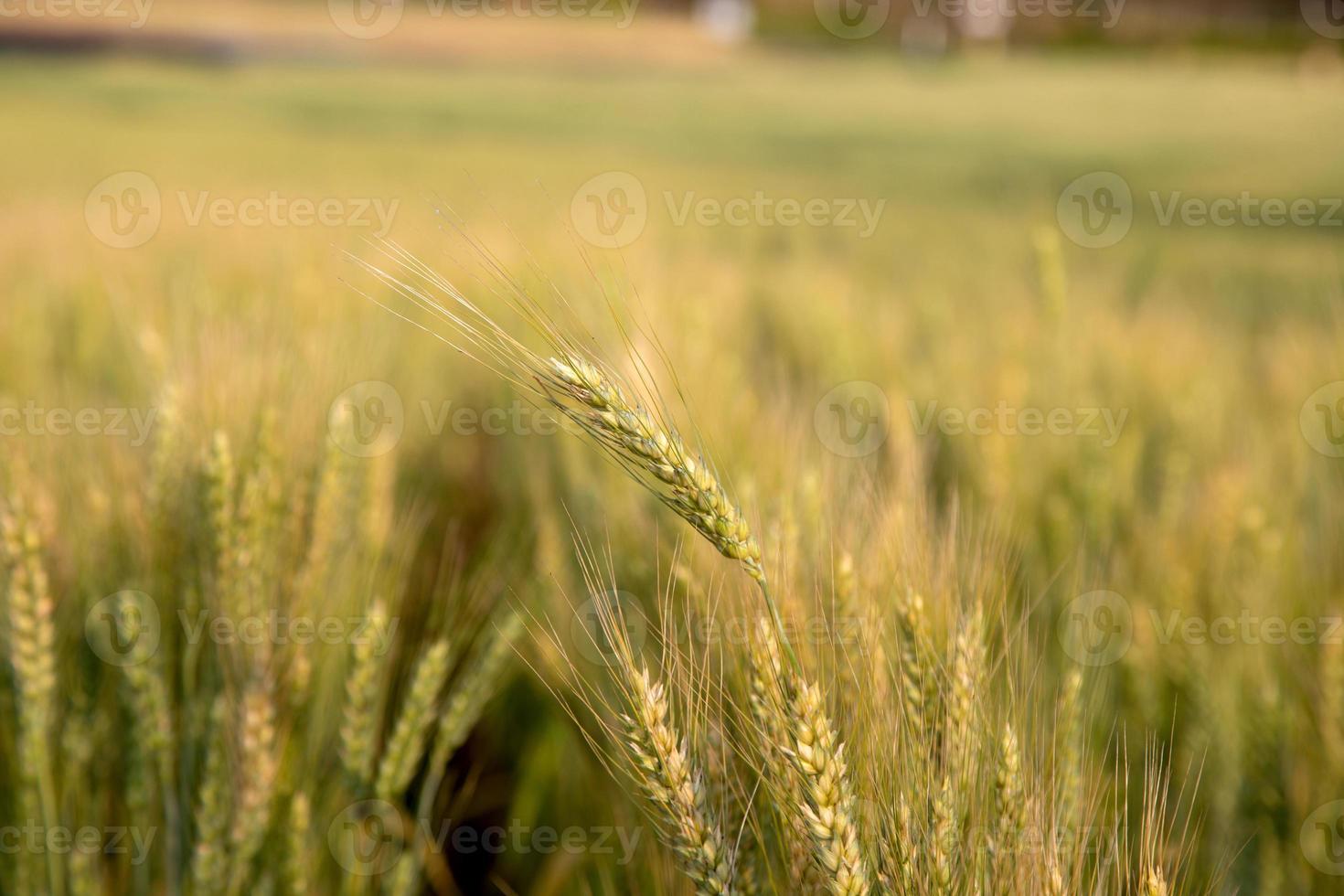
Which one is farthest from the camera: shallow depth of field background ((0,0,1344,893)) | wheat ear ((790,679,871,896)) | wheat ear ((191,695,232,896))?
shallow depth of field background ((0,0,1344,893))

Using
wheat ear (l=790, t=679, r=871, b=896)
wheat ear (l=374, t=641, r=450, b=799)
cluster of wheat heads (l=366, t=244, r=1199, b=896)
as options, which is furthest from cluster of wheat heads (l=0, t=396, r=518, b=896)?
wheat ear (l=790, t=679, r=871, b=896)

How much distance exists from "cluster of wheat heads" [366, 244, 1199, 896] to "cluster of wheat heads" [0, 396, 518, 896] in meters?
0.32

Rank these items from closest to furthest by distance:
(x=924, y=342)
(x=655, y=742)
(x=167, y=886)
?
(x=655, y=742) → (x=167, y=886) → (x=924, y=342)

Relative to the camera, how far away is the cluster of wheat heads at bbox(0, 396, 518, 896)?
873 mm

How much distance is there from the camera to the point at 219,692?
0.98 m

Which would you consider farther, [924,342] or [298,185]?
[298,185]

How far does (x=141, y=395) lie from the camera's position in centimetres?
155

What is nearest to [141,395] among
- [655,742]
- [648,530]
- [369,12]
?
[648,530]

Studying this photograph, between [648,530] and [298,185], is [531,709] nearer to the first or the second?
[648,530]

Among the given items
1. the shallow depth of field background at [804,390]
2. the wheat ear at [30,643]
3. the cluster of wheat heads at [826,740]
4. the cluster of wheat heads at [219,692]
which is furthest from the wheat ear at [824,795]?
the wheat ear at [30,643]

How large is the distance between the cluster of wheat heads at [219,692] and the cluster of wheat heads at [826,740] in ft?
1.05

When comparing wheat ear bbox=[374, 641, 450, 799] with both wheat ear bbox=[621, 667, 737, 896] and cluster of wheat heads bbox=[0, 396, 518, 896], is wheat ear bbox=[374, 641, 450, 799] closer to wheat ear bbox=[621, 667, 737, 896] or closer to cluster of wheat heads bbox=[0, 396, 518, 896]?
cluster of wheat heads bbox=[0, 396, 518, 896]

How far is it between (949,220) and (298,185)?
4.54 metres

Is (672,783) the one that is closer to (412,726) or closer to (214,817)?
(412,726)
